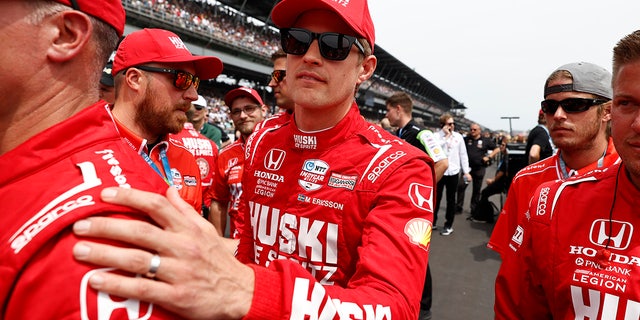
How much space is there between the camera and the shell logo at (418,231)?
1201 millimetres

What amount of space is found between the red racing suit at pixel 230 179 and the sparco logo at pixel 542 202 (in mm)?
2196

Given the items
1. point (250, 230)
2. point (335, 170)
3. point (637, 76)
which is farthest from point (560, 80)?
point (250, 230)

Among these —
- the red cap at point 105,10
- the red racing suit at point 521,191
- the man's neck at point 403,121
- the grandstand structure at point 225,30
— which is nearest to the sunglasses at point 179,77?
the red cap at point 105,10

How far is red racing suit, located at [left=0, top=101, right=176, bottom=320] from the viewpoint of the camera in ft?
1.93

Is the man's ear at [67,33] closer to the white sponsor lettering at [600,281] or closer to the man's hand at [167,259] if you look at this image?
the man's hand at [167,259]

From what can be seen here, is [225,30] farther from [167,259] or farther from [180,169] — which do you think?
[167,259]

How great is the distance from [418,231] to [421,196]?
139 millimetres

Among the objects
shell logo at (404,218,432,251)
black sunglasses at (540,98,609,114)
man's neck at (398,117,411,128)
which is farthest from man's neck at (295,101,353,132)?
man's neck at (398,117,411,128)

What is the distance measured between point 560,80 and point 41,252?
109 inches

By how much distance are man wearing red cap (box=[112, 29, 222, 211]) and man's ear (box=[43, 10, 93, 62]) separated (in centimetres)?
142

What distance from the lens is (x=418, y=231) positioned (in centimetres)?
123

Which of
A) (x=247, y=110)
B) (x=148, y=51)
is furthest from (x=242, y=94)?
(x=148, y=51)

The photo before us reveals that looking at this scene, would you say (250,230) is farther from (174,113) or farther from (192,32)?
(192,32)

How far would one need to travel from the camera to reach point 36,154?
0.74 meters
